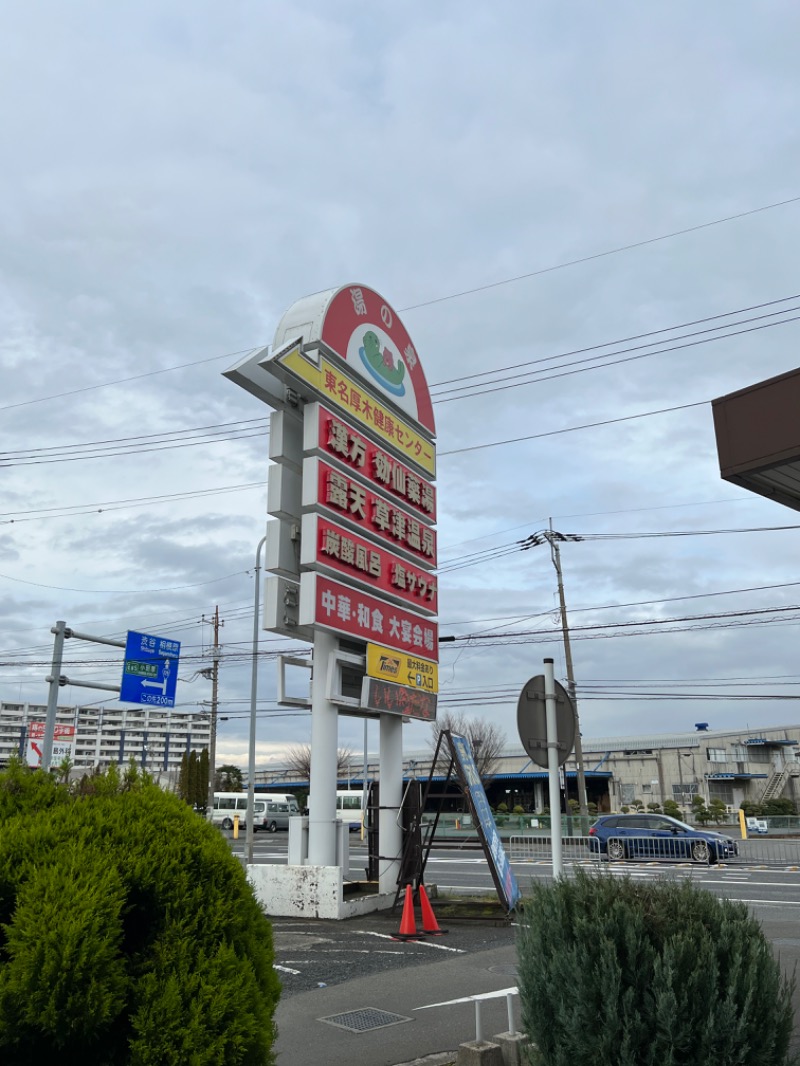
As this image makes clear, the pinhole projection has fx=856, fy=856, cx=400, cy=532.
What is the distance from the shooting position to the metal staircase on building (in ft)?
196

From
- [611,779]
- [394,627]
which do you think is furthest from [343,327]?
[611,779]

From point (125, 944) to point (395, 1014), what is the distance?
4.81 meters

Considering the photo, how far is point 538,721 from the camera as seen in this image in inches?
344

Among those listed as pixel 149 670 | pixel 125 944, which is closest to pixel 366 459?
pixel 125 944

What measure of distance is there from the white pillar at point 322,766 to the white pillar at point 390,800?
49.7 inches

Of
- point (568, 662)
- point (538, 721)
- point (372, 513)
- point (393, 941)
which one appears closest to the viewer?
point (538, 721)

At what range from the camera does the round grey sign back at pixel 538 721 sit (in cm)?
858

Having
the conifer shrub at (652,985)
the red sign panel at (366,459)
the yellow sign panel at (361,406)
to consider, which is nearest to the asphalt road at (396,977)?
the conifer shrub at (652,985)

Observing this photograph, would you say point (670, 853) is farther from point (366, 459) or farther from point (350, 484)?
point (350, 484)

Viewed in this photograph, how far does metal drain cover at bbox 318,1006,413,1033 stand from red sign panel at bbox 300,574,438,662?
6.86m

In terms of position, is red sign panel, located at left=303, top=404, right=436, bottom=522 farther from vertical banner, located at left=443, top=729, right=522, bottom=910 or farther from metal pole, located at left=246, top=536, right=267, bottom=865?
metal pole, located at left=246, top=536, right=267, bottom=865

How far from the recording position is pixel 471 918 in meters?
13.8

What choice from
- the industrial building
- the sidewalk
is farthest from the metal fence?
the industrial building

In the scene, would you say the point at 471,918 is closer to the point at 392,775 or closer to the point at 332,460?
the point at 392,775
